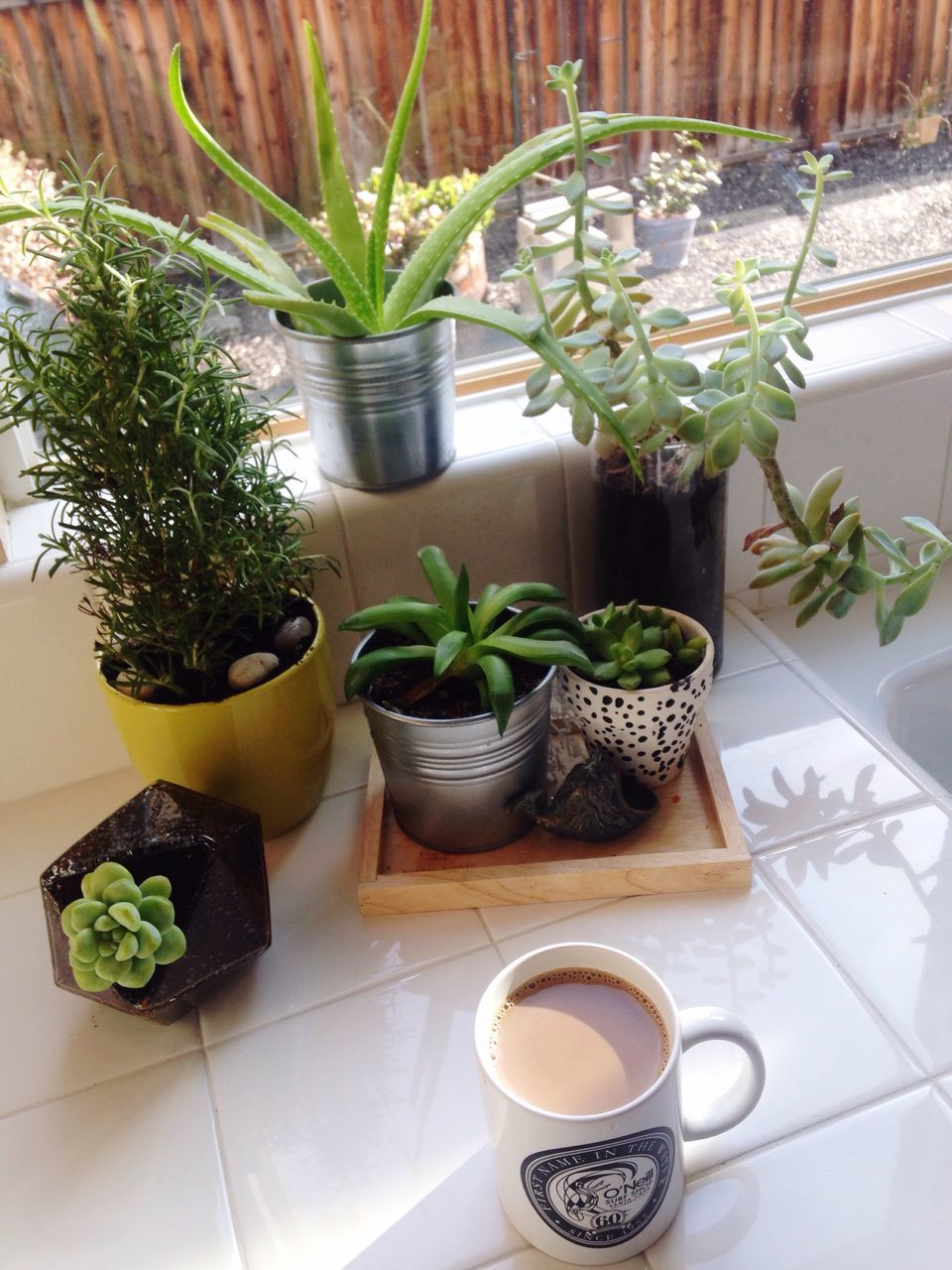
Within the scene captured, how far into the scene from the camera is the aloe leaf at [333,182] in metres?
0.75

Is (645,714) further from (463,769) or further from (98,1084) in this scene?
(98,1084)

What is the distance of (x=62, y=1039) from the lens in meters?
0.71

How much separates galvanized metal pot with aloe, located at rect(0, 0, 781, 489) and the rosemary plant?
0.26ft

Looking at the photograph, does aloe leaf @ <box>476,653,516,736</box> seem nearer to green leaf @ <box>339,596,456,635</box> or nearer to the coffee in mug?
green leaf @ <box>339,596,456,635</box>

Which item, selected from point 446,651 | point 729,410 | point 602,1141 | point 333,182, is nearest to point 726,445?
point 729,410

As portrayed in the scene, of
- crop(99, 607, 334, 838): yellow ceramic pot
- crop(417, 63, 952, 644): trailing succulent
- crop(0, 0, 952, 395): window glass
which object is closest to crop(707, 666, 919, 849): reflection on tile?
crop(417, 63, 952, 644): trailing succulent

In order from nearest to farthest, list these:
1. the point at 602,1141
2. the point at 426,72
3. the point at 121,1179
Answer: the point at 602,1141 < the point at 121,1179 < the point at 426,72

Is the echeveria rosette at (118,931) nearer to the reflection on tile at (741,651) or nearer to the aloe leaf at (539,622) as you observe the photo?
the aloe leaf at (539,622)

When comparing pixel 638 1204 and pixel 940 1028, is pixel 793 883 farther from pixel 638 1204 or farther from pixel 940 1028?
pixel 638 1204

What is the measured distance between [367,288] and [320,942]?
481 millimetres

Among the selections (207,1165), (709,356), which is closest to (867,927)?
(207,1165)

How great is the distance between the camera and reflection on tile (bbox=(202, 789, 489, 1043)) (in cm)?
72

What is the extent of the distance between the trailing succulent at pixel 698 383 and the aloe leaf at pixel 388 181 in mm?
84

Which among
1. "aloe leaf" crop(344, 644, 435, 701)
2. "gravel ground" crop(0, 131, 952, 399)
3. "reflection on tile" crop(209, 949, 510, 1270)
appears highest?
"gravel ground" crop(0, 131, 952, 399)
